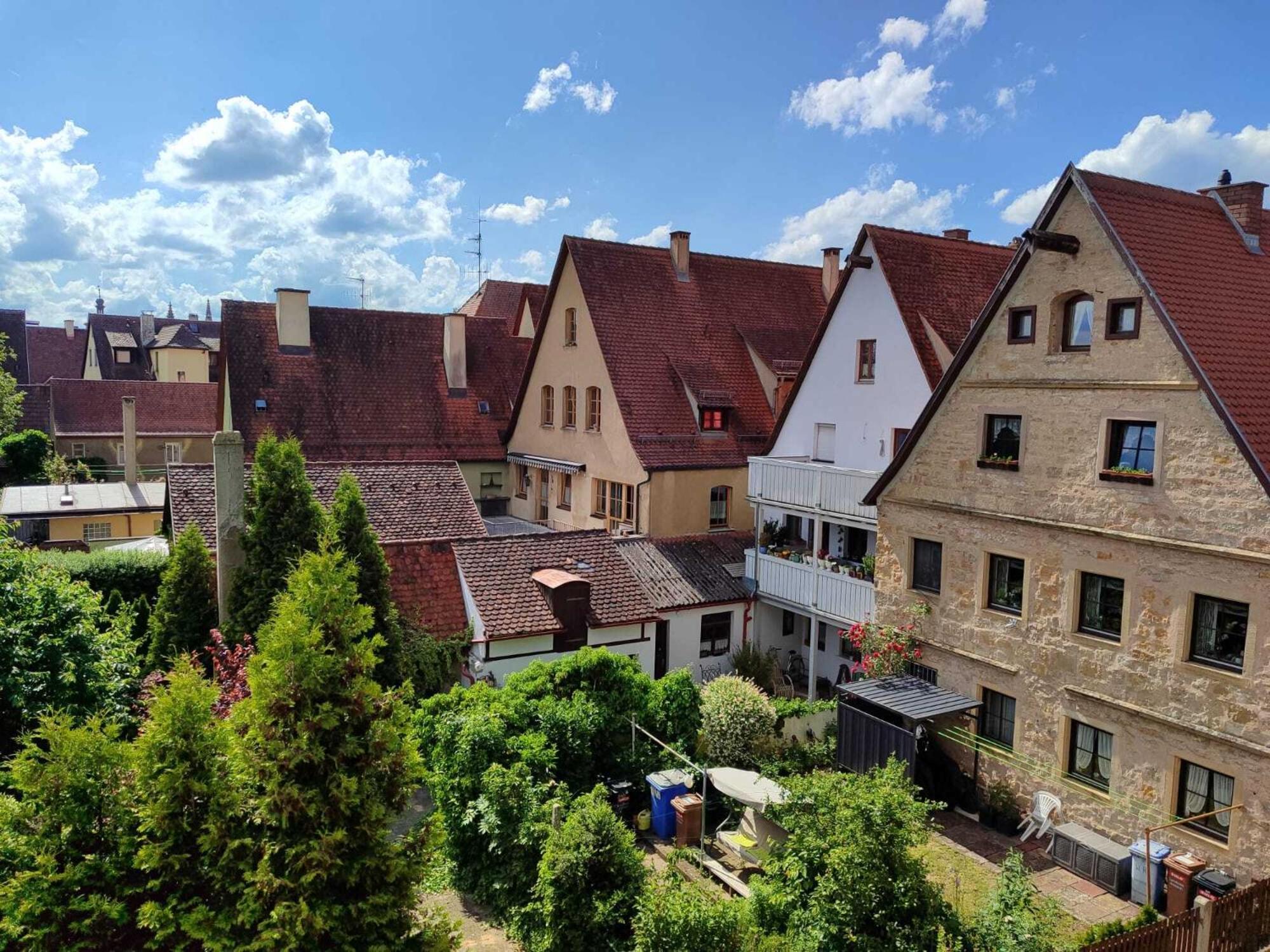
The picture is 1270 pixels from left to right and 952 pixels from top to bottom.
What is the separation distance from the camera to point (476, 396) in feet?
110

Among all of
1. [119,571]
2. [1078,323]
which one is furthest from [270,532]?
[1078,323]

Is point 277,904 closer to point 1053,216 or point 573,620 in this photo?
point 573,620

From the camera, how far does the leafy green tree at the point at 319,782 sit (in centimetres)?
789

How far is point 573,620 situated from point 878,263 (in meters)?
11.3

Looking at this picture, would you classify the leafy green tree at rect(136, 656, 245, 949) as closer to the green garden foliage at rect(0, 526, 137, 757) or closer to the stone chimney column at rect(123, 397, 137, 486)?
the green garden foliage at rect(0, 526, 137, 757)

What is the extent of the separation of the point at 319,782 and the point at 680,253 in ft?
81.4

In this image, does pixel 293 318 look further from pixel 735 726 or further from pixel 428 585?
pixel 735 726

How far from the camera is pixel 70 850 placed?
308 inches

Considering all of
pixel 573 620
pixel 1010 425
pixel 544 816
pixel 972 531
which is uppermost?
pixel 1010 425

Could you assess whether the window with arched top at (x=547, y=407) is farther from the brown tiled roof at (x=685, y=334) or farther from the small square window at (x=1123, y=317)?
the small square window at (x=1123, y=317)

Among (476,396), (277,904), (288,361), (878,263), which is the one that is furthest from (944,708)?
(288,361)

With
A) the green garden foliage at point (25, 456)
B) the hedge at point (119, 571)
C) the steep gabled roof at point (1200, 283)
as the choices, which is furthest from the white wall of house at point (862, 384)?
the green garden foliage at point (25, 456)

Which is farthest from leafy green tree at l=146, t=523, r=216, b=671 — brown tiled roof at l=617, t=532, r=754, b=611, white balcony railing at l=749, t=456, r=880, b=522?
white balcony railing at l=749, t=456, r=880, b=522

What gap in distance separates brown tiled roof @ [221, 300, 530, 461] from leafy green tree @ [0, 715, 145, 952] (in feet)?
71.4
